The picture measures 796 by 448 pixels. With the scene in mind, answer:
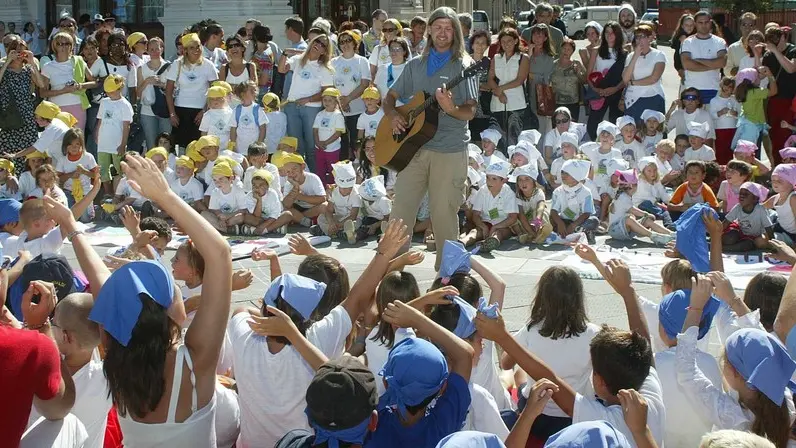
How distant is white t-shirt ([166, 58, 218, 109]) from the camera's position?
11.6 metres

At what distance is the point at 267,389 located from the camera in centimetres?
402

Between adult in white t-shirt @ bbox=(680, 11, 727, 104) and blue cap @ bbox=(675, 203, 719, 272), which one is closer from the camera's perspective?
blue cap @ bbox=(675, 203, 719, 272)

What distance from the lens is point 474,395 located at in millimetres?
3900

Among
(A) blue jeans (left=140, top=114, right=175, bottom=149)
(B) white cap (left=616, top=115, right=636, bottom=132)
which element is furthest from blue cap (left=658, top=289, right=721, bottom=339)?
Answer: (A) blue jeans (left=140, top=114, right=175, bottom=149)

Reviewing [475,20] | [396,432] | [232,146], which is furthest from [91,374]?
[475,20]

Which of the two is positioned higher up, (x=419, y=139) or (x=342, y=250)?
(x=419, y=139)

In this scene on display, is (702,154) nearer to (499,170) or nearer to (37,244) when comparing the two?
(499,170)

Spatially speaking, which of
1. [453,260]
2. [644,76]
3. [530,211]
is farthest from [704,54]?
[453,260]

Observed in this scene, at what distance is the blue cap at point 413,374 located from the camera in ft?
10.9

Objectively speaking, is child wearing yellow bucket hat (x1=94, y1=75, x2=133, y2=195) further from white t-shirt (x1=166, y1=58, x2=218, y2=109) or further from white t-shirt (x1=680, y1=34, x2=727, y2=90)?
white t-shirt (x1=680, y1=34, x2=727, y2=90)

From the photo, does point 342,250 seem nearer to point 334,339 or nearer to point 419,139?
point 419,139

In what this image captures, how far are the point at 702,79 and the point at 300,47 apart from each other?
4.65 m

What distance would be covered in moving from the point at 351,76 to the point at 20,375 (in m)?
9.03

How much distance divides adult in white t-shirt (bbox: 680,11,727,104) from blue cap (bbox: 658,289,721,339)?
7363 millimetres
